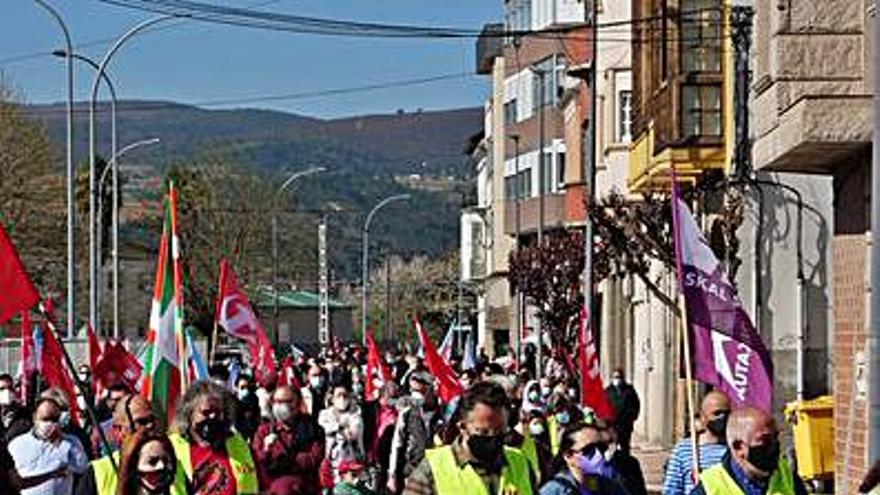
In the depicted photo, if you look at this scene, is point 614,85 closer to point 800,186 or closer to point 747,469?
point 800,186

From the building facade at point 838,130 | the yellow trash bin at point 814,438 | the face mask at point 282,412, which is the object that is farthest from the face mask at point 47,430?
the yellow trash bin at point 814,438

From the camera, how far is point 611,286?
47094 millimetres

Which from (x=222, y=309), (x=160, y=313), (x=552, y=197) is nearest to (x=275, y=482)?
(x=160, y=313)

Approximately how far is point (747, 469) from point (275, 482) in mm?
5023

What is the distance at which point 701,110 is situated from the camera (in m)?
28.0

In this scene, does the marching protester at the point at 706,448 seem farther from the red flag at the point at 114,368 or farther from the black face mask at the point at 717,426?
the red flag at the point at 114,368

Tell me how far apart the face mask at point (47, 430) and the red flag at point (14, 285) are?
6.47 ft

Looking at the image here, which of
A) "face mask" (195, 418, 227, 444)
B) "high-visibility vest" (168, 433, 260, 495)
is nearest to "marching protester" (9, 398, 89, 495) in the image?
"high-visibility vest" (168, 433, 260, 495)

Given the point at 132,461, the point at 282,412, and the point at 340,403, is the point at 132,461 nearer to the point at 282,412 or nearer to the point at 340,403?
the point at 282,412

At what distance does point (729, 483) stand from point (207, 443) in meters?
3.02

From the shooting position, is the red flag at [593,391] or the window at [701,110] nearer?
the red flag at [593,391]

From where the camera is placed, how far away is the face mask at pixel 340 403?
19.1 meters

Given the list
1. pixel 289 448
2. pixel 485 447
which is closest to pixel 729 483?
pixel 485 447

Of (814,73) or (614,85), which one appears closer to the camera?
(814,73)
